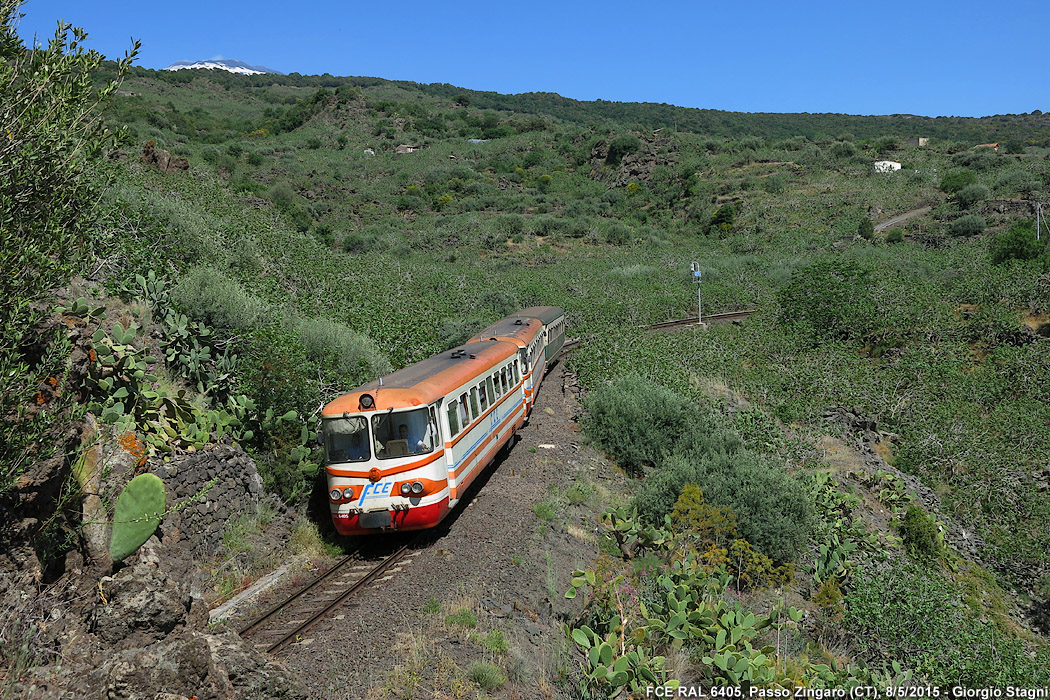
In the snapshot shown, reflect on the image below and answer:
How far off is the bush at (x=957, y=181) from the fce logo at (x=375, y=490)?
62.1 m

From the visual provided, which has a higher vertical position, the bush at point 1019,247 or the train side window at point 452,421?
the bush at point 1019,247

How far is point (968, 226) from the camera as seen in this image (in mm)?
45781

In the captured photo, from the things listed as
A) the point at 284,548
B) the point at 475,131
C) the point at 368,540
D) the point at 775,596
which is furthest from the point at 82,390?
the point at 475,131

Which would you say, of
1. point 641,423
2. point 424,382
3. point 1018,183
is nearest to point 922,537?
point 641,423

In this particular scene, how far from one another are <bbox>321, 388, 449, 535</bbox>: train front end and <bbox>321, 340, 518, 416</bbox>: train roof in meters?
A: 0.02

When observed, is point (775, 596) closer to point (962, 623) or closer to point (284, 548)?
point (962, 623)

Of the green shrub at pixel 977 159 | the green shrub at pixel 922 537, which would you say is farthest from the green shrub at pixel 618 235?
the green shrub at pixel 922 537

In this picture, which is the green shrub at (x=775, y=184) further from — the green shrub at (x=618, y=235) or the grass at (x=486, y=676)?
the grass at (x=486, y=676)

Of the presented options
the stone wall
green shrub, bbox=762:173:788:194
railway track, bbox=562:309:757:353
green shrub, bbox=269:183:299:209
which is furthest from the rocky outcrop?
green shrub, bbox=762:173:788:194

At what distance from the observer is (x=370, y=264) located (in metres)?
30.3

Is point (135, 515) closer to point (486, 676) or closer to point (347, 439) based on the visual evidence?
point (347, 439)

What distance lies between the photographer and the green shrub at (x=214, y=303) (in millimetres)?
12469

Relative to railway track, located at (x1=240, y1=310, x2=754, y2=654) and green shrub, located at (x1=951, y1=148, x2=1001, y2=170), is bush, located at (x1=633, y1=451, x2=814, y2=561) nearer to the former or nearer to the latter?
railway track, located at (x1=240, y1=310, x2=754, y2=654)

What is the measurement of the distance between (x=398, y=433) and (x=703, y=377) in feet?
50.5
